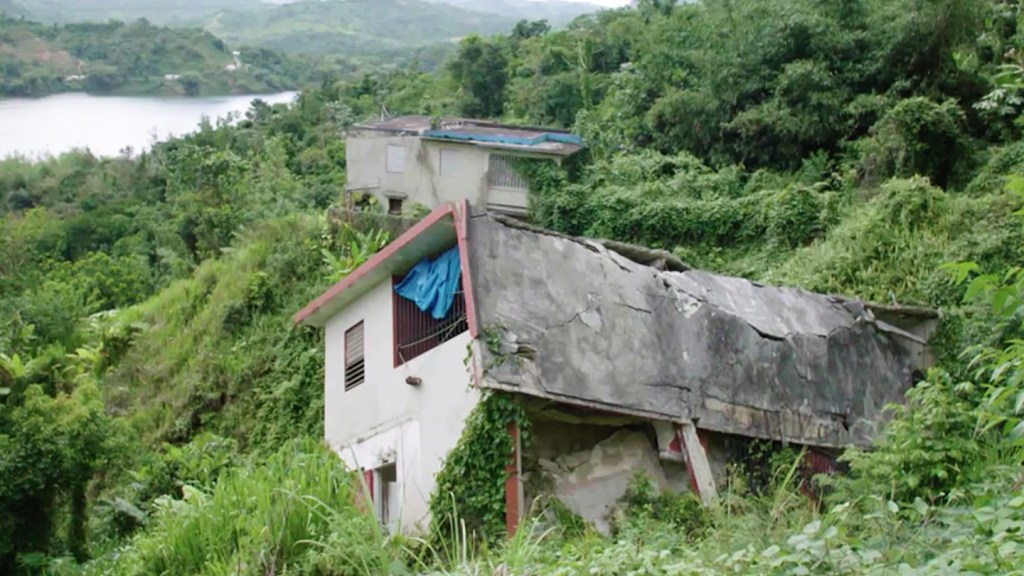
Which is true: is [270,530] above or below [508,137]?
below

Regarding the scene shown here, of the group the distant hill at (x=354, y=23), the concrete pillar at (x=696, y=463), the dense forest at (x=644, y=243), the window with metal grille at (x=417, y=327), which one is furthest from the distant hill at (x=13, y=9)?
the concrete pillar at (x=696, y=463)

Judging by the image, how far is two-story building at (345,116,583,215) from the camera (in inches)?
967

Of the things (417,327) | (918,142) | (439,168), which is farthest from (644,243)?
(417,327)

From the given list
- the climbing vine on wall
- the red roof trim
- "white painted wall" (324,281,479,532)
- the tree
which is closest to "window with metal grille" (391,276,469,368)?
"white painted wall" (324,281,479,532)

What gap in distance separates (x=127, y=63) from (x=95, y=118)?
40.8 feet

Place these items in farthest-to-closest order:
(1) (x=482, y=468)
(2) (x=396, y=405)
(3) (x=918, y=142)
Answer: (3) (x=918, y=142) → (2) (x=396, y=405) → (1) (x=482, y=468)

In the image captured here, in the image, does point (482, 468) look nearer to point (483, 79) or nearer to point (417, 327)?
point (417, 327)

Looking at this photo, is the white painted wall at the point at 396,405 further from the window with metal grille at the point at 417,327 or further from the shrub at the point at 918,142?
the shrub at the point at 918,142

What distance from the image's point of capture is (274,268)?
19703mm

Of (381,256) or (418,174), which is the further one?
(418,174)

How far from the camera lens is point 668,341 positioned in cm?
941

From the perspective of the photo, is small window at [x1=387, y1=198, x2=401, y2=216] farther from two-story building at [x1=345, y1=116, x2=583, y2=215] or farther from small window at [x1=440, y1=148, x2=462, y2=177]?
small window at [x1=440, y1=148, x2=462, y2=177]

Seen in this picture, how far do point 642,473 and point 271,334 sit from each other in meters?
10.5

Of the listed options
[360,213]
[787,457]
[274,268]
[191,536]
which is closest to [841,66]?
[360,213]
